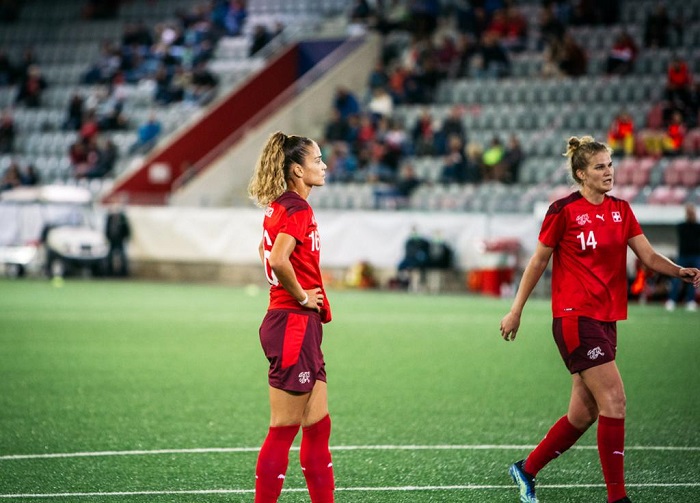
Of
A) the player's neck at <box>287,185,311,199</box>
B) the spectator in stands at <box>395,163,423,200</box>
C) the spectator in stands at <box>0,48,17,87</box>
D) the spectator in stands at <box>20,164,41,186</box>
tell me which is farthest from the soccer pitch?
the spectator in stands at <box>0,48,17,87</box>

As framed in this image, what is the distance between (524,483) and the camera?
6.81m

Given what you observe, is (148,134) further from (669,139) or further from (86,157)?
(669,139)

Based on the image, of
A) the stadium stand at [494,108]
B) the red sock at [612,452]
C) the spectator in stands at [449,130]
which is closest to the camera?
the red sock at [612,452]

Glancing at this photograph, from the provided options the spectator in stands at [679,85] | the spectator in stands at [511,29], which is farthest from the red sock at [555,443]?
the spectator in stands at [511,29]

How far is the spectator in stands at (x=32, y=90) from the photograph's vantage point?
3903 centimetres

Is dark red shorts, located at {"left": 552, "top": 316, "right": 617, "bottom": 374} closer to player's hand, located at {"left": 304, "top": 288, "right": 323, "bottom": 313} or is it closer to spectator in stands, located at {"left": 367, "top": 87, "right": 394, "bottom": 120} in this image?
player's hand, located at {"left": 304, "top": 288, "right": 323, "bottom": 313}

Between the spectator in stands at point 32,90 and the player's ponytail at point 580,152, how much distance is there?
34.5 m

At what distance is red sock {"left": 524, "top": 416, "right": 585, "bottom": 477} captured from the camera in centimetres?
668

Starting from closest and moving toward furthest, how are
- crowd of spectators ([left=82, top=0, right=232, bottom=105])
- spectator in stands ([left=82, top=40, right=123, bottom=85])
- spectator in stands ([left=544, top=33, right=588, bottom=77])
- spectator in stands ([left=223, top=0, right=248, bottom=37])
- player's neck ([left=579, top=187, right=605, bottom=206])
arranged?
player's neck ([left=579, top=187, right=605, bottom=206]) → spectator in stands ([left=544, top=33, right=588, bottom=77]) → crowd of spectators ([left=82, top=0, right=232, bottom=105]) → spectator in stands ([left=223, top=0, right=248, bottom=37]) → spectator in stands ([left=82, top=40, right=123, bottom=85])

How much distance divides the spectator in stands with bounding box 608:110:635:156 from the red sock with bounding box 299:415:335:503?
2150cm

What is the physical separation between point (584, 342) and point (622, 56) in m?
23.9

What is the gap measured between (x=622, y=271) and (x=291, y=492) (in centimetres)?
237

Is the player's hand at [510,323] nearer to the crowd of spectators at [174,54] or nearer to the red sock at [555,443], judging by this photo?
the red sock at [555,443]

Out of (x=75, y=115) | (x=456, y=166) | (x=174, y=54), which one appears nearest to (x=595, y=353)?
(x=456, y=166)
